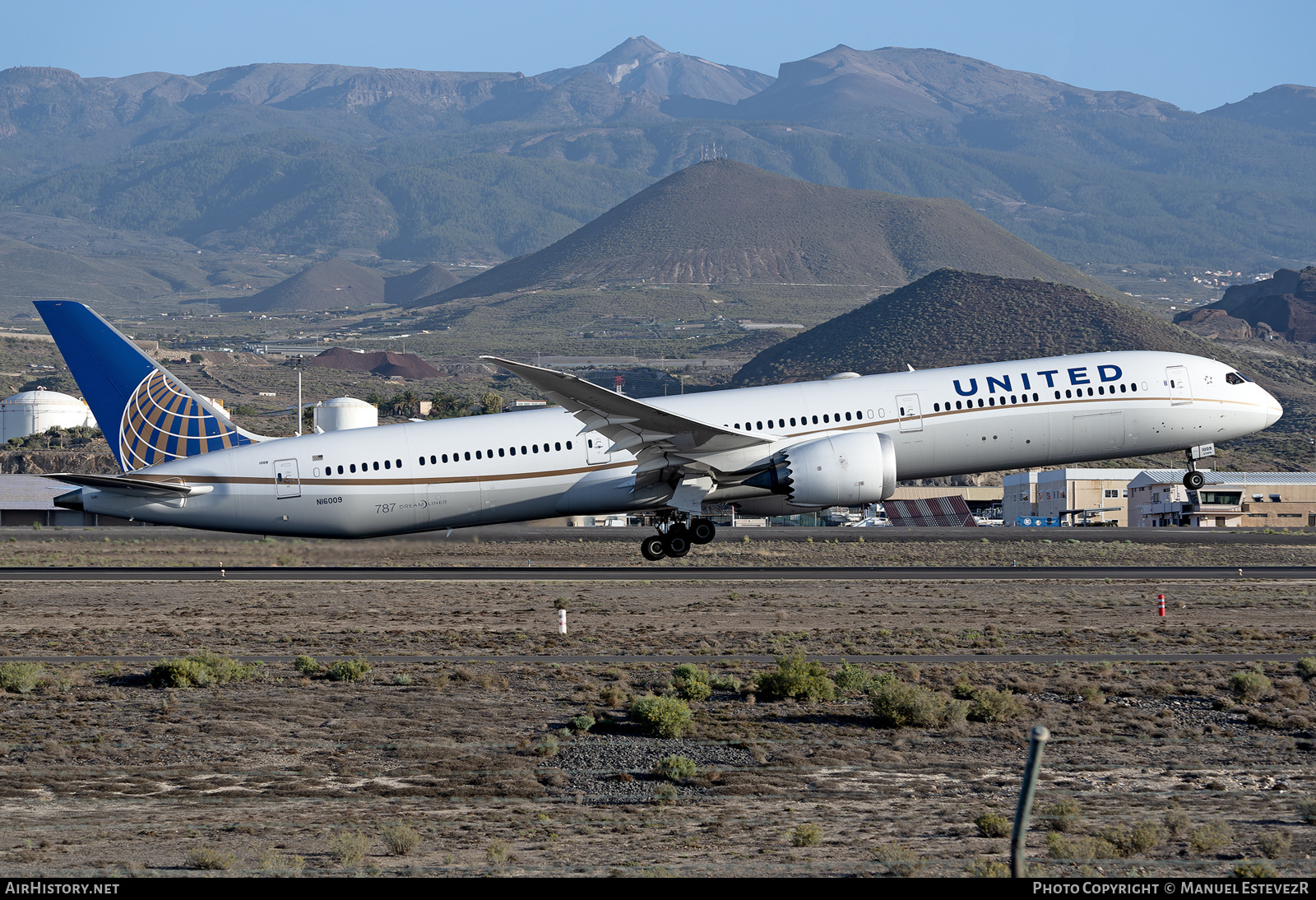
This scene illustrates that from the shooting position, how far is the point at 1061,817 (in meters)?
16.5

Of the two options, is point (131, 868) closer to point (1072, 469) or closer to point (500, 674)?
point (500, 674)

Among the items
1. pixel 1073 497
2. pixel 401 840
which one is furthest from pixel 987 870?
pixel 1073 497

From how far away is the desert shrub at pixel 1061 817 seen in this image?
1597 centimetres

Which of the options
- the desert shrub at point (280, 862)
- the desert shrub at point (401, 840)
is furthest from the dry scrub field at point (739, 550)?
the desert shrub at point (401, 840)

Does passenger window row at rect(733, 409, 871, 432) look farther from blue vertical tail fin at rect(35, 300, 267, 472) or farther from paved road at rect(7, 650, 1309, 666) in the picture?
blue vertical tail fin at rect(35, 300, 267, 472)

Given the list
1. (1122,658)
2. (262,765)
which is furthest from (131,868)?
(1122,658)

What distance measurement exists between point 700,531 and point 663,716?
56.1 feet

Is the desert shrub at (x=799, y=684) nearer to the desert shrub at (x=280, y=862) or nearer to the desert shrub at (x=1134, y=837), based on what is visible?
the desert shrub at (x=1134, y=837)

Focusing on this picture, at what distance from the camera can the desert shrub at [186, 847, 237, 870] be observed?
1393cm

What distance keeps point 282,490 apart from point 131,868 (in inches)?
957

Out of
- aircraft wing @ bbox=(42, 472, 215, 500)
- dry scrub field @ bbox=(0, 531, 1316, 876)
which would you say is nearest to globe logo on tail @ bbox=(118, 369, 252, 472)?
aircraft wing @ bbox=(42, 472, 215, 500)

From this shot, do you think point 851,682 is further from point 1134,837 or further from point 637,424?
point 637,424

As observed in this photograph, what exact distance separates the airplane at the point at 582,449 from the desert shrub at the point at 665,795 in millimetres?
18095

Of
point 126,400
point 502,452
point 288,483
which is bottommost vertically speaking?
point 288,483
